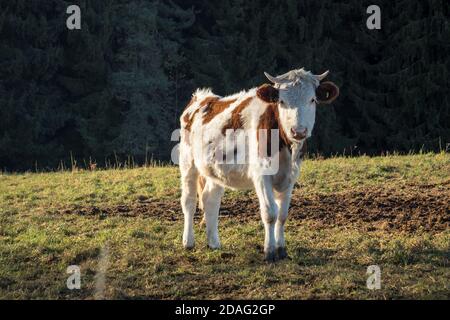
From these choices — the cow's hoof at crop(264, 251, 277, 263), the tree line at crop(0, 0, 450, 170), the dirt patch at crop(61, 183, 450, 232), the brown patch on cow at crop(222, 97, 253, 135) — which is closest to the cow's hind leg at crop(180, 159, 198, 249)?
the brown patch on cow at crop(222, 97, 253, 135)

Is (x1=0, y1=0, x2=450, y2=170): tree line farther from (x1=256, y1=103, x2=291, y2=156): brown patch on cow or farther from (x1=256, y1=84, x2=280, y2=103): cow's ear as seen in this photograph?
(x1=256, y1=84, x2=280, y2=103): cow's ear

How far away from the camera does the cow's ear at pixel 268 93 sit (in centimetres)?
797

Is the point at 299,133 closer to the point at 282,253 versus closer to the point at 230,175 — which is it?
the point at 230,175

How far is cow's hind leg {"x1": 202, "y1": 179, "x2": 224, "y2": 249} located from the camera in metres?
9.05

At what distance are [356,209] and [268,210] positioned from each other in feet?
10.8

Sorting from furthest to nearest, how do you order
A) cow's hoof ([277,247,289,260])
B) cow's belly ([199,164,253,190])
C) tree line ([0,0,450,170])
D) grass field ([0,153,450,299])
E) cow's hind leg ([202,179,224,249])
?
tree line ([0,0,450,170])
cow's hind leg ([202,179,224,249])
cow's belly ([199,164,253,190])
cow's hoof ([277,247,289,260])
grass field ([0,153,450,299])

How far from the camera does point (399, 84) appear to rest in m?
34.5

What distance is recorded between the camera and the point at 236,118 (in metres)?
8.53

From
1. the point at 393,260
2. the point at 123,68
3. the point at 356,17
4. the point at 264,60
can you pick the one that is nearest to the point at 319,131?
the point at 264,60

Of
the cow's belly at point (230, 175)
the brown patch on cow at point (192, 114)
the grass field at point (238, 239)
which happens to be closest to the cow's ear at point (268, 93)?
the cow's belly at point (230, 175)

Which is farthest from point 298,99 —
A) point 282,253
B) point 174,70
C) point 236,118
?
point 174,70

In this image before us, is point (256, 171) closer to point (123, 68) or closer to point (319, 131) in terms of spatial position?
point (319, 131)

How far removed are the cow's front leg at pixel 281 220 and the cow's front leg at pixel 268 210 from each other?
0.18 meters

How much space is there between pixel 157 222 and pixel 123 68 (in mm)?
25818
